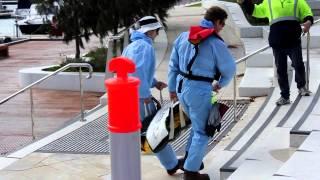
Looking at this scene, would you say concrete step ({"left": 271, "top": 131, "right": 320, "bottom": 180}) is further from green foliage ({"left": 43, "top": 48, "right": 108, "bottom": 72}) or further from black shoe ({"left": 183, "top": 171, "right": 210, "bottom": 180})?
green foliage ({"left": 43, "top": 48, "right": 108, "bottom": 72})

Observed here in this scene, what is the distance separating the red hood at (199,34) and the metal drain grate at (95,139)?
2.00m

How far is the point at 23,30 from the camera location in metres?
32.3

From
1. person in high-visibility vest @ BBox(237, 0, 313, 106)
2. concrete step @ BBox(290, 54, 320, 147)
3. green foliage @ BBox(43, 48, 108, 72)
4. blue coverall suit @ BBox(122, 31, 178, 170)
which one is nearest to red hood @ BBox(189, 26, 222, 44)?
blue coverall suit @ BBox(122, 31, 178, 170)

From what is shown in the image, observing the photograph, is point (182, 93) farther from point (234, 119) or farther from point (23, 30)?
point (23, 30)

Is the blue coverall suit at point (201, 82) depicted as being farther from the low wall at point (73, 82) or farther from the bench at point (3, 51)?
the bench at point (3, 51)

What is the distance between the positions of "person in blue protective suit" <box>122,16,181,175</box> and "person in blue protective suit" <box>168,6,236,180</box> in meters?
0.43

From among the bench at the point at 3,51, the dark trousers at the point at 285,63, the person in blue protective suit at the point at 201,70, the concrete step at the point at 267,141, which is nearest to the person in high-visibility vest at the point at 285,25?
the dark trousers at the point at 285,63

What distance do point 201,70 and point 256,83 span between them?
4035 mm

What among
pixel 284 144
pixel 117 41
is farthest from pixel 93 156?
pixel 117 41

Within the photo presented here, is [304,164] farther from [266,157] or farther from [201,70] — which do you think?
[201,70]

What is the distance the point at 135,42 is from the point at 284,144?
1717 mm

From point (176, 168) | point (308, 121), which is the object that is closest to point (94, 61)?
point (176, 168)

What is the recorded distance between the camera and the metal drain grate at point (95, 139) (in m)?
7.22

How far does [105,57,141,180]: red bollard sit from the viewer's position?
3199 mm
